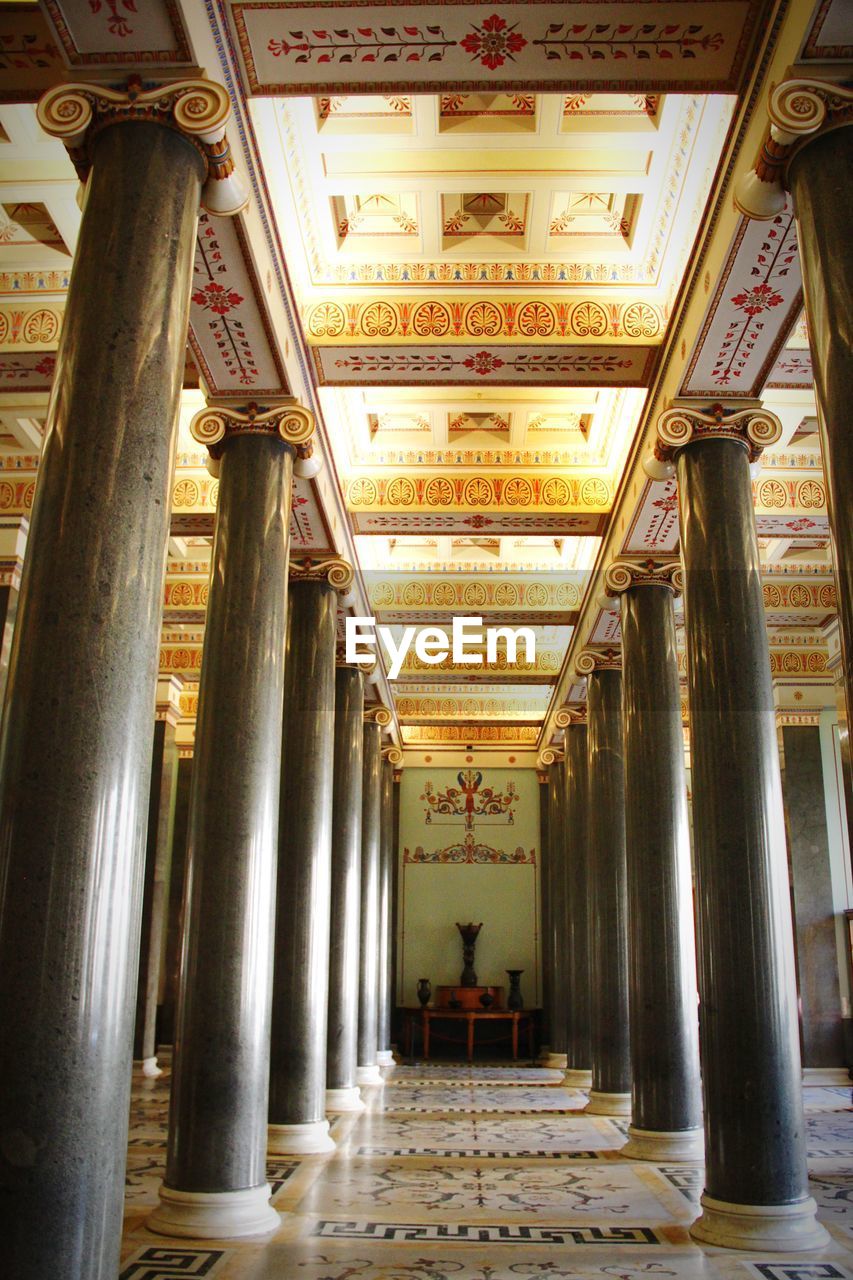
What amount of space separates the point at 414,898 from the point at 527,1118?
11.4m

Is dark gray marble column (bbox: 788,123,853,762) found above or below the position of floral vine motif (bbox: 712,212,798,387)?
below

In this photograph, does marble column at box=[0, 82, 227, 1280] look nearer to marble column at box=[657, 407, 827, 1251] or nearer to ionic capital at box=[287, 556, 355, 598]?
marble column at box=[657, 407, 827, 1251]

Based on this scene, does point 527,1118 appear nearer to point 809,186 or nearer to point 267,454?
point 267,454

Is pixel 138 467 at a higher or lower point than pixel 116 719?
higher

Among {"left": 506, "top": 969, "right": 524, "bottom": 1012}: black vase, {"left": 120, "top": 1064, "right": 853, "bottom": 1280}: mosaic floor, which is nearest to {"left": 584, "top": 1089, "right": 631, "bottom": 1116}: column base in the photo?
{"left": 120, "top": 1064, "right": 853, "bottom": 1280}: mosaic floor

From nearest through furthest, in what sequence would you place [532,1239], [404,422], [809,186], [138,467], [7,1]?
1. [138,467]
2. [809,186]
3. [7,1]
4. [532,1239]
5. [404,422]

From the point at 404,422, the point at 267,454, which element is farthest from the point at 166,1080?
the point at 267,454

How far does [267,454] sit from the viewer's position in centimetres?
811

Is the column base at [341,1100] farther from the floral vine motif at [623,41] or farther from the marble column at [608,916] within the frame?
the floral vine motif at [623,41]

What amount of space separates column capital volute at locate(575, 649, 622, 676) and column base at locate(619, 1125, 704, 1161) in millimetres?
6012

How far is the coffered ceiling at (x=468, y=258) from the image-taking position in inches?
225

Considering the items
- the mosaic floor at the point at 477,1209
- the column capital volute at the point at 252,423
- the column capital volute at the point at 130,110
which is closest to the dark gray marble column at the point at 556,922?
the mosaic floor at the point at 477,1209

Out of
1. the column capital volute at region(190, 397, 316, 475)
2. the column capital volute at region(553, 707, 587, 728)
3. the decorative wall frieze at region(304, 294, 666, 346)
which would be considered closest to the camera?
the column capital volute at region(190, 397, 316, 475)

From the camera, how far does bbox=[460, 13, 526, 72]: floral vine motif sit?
5.65 meters
